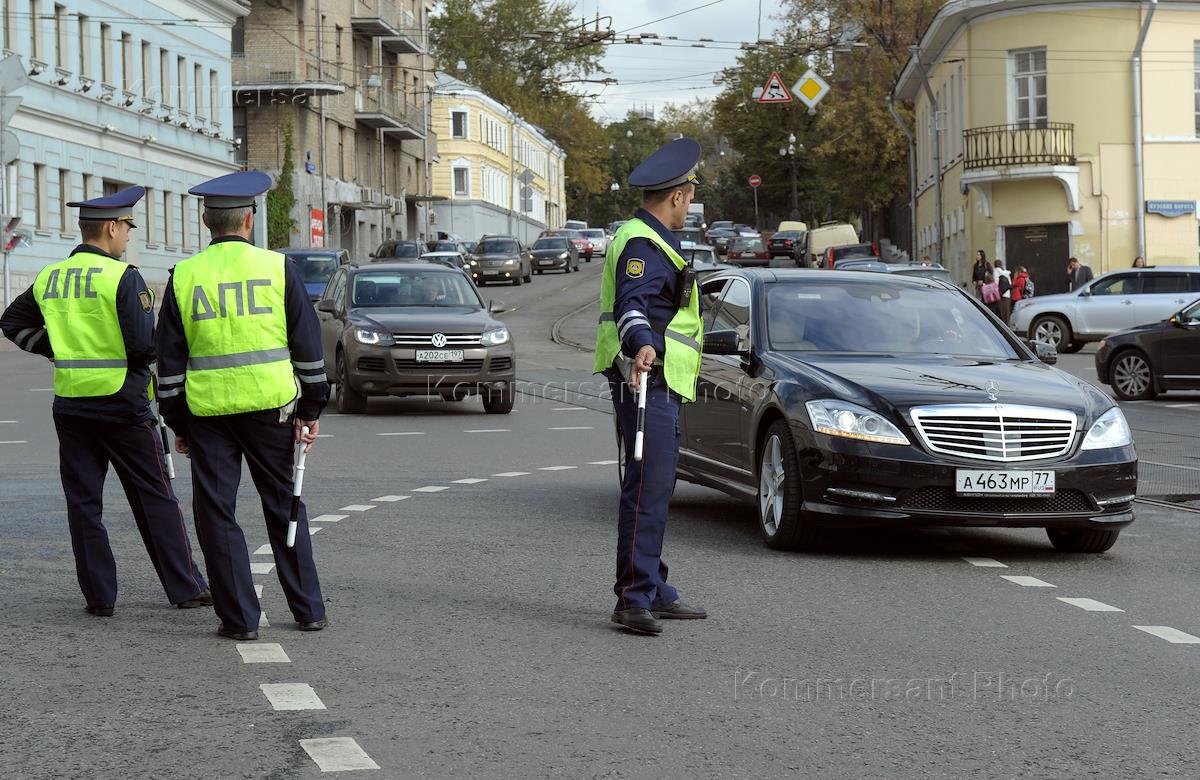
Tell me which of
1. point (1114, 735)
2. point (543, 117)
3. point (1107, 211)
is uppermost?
Answer: point (543, 117)

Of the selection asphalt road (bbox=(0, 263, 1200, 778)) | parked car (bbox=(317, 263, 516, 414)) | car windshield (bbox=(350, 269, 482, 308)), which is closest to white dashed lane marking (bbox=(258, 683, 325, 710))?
asphalt road (bbox=(0, 263, 1200, 778))

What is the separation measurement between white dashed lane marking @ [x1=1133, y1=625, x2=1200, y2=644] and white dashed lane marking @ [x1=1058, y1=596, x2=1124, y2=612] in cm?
44

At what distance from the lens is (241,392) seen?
289 inches

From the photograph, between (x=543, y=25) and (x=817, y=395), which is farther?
(x=543, y=25)

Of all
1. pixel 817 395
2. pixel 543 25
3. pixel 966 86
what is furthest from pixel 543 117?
pixel 817 395

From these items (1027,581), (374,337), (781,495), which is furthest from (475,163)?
(1027,581)

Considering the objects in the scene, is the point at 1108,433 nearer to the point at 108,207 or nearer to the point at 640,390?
the point at 640,390

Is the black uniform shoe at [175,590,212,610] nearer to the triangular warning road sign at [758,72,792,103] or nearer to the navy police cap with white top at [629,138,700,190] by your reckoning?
the navy police cap with white top at [629,138,700,190]

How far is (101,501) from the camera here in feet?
26.5

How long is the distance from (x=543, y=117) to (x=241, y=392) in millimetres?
115189

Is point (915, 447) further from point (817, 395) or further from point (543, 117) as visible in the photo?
point (543, 117)

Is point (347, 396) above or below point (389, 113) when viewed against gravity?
below

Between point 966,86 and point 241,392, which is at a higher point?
point 966,86

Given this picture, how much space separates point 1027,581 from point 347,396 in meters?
12.7
